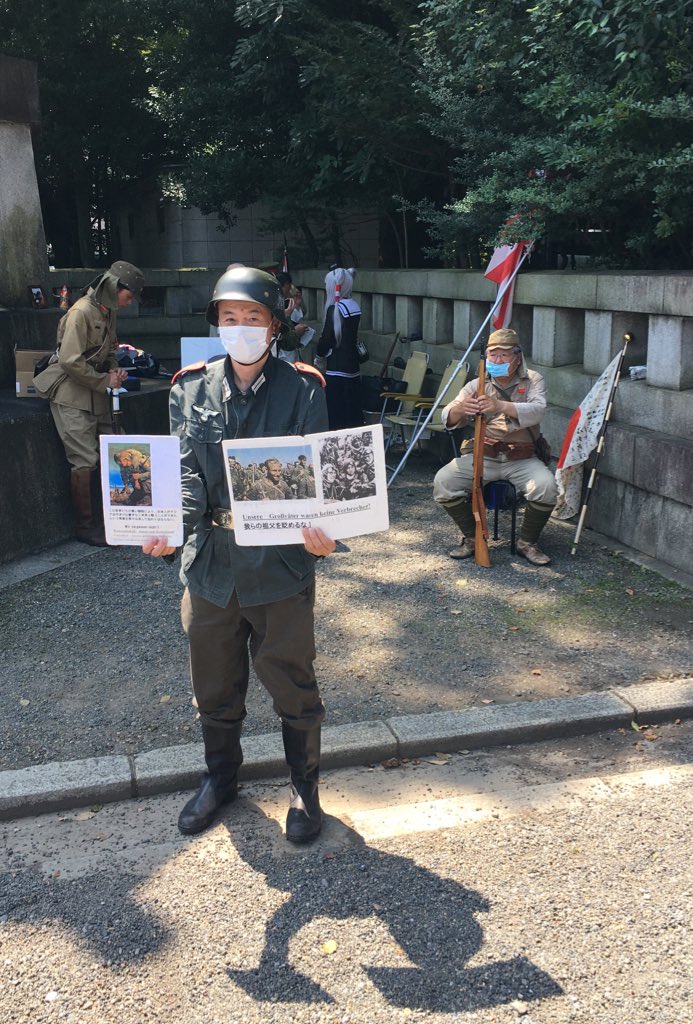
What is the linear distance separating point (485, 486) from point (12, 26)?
16.4 metres

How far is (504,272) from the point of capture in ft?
27.0

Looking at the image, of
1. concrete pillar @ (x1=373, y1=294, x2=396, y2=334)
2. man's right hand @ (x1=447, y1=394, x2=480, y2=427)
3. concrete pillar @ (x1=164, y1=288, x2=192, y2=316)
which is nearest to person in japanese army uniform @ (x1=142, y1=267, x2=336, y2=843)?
man's right hand @ (x1=447, y1=394, x2=480, y2=427)

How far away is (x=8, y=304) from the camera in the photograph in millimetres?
8859

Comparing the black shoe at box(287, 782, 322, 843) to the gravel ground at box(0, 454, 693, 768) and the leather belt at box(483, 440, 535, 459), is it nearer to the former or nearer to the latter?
the gravel ground at box(0, 454, 693, 768)

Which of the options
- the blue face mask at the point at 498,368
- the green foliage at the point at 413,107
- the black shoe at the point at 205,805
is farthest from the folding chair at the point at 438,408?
the black shoe at the point at 205,805

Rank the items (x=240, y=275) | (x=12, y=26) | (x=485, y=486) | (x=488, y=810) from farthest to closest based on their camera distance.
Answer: (x=12, y=26), (x=485, y=486), (x=488, y=810), (x=240, y=275)

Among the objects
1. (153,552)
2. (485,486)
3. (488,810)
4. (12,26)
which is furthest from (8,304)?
(12,26)

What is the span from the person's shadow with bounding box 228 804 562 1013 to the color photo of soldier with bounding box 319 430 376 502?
1365 mm

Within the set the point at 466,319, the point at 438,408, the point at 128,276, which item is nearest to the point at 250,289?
the point at 128,276

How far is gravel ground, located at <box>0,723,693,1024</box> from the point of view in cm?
297

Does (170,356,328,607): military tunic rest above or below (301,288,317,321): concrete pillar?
below

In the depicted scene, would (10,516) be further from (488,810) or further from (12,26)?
(12,26)

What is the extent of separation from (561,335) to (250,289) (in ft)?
16.3

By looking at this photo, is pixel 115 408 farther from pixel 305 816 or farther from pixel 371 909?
pixel 371 909
